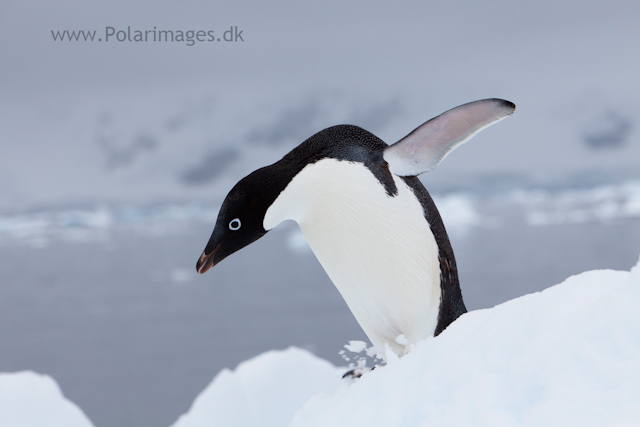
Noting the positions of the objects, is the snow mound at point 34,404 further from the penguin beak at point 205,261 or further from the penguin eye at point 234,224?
the penguin eye at point 234,224

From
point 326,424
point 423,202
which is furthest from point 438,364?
point 423,202

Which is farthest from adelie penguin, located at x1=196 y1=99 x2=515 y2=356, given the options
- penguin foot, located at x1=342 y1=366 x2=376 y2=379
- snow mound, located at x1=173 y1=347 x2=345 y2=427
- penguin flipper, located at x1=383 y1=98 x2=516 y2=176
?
snow mound, located at x1=173 y1=347 x2=345 y2=427

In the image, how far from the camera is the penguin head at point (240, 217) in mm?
1028

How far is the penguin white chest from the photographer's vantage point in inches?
40.0

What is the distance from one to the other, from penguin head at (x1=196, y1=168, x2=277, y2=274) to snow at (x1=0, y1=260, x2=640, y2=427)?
1.27ft

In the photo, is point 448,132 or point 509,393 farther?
point 448,132

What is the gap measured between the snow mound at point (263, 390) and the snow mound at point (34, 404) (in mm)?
528

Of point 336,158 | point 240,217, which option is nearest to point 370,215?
point 336,158

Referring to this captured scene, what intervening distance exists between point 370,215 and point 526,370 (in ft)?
1.65

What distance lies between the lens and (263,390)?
2668 millimetres

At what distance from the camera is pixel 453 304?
3.67 ft

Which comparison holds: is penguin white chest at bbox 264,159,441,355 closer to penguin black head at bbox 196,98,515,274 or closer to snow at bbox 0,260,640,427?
penguin black head at bbox 196,98,515,274

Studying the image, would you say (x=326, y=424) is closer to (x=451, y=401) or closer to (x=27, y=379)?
(x=451, y=401)

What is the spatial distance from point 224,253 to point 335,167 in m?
0.31
